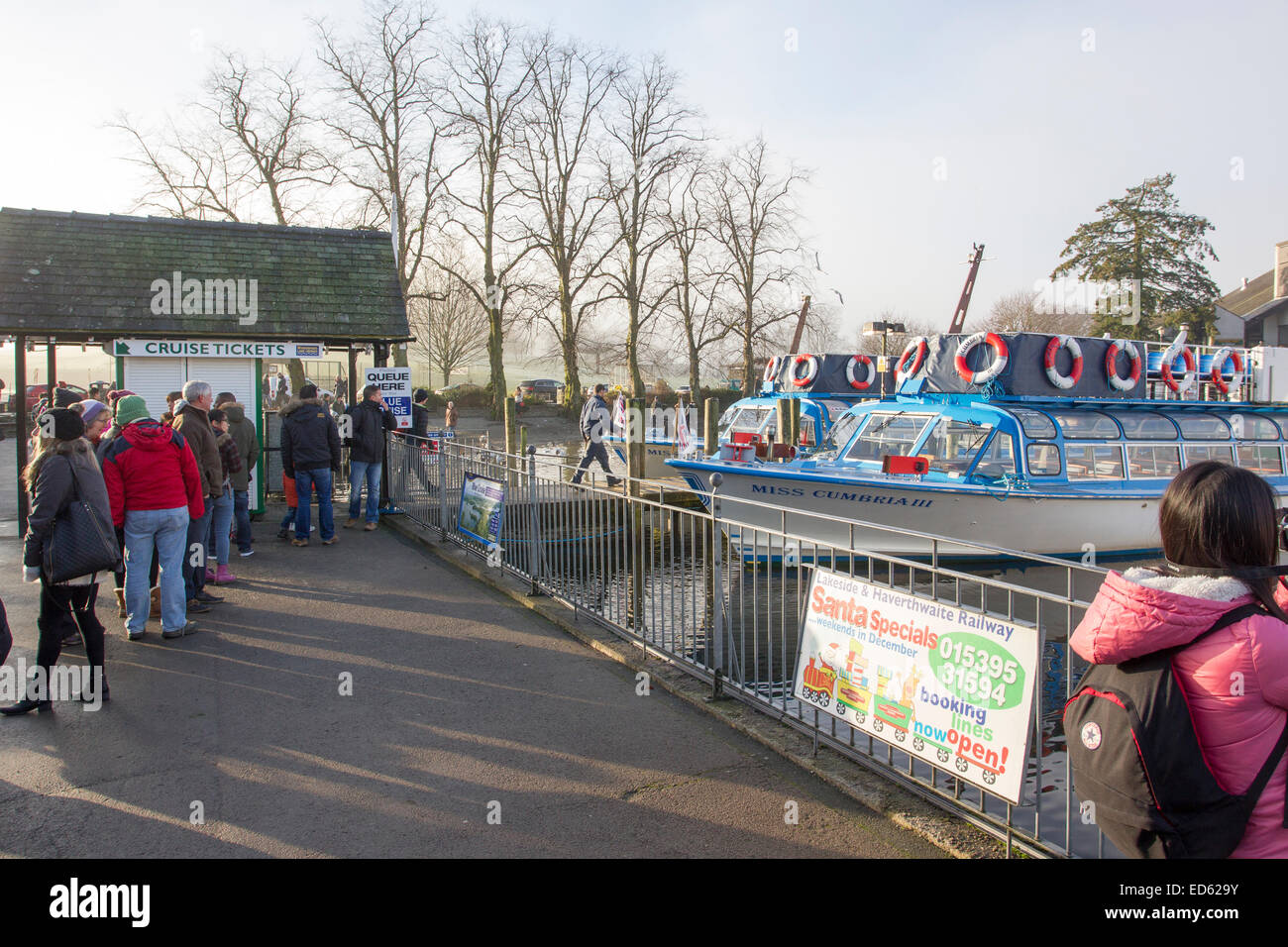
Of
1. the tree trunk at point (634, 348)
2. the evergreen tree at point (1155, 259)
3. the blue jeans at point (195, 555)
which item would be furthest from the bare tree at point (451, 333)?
the blue jeans at point (195, 555)

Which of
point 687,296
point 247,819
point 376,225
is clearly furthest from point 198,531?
point 687,296

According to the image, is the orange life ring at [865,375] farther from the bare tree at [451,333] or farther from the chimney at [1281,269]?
the chimney at [1281,269]

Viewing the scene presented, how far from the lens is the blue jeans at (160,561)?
7289mm

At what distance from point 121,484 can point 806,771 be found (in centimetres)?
569

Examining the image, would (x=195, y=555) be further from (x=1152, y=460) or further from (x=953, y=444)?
(x=1152, y=460)

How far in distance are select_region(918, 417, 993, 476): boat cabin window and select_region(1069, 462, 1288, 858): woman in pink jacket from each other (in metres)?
11.4

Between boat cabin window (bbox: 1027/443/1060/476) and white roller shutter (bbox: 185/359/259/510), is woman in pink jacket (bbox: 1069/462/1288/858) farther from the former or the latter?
white roller shutter (bbox: 185/359/259/510)

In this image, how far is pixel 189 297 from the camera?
13.7m

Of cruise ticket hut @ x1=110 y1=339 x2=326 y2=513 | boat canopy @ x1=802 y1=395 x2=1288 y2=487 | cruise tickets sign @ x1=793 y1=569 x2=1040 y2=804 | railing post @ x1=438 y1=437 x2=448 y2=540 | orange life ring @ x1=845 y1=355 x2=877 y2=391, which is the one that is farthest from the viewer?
orange life ring @ x1=845 y1=355 x2=877 y2=391

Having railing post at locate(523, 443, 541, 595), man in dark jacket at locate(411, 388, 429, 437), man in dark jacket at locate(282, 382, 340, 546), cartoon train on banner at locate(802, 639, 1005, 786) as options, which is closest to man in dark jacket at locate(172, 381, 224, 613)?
man in dark jacket at locate(282, 382, 340, 546)

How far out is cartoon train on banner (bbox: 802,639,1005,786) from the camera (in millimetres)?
4234

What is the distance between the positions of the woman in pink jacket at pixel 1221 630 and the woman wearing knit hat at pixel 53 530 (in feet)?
19.7

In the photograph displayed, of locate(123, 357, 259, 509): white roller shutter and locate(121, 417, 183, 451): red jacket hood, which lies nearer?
locate(121, 417, 183, 451): red jacket hood

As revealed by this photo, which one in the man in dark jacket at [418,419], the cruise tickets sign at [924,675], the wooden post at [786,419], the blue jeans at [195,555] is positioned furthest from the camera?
the wooden post at [786,419]
